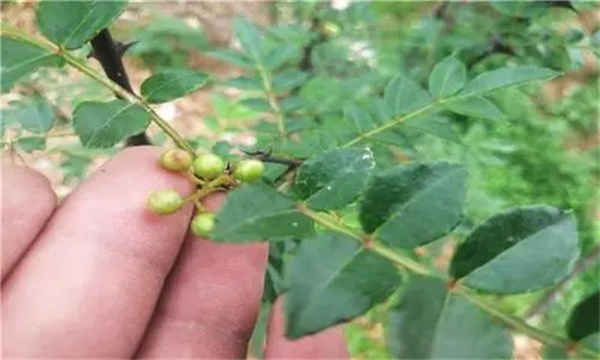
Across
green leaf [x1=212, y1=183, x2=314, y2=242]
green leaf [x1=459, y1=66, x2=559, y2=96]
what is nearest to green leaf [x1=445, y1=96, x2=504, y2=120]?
green leaf [x1=459, y1=66, x2=559, y2=96]

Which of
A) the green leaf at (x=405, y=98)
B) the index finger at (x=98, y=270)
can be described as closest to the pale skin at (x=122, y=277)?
the index finger at (x=98, y=270)

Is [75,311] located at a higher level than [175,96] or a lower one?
lower

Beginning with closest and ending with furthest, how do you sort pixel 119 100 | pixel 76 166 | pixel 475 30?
1. pixel 119 100
2. pixel 76 166
3. pixel 475 30

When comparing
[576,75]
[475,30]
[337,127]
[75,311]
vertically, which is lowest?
[576,75]

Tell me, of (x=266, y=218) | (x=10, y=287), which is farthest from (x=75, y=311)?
(x=266, y=218)

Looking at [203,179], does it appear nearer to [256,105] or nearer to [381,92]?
[256,105]

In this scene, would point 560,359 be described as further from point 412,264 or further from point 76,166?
point 76,166

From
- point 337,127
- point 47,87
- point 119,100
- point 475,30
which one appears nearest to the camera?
point 119,100
